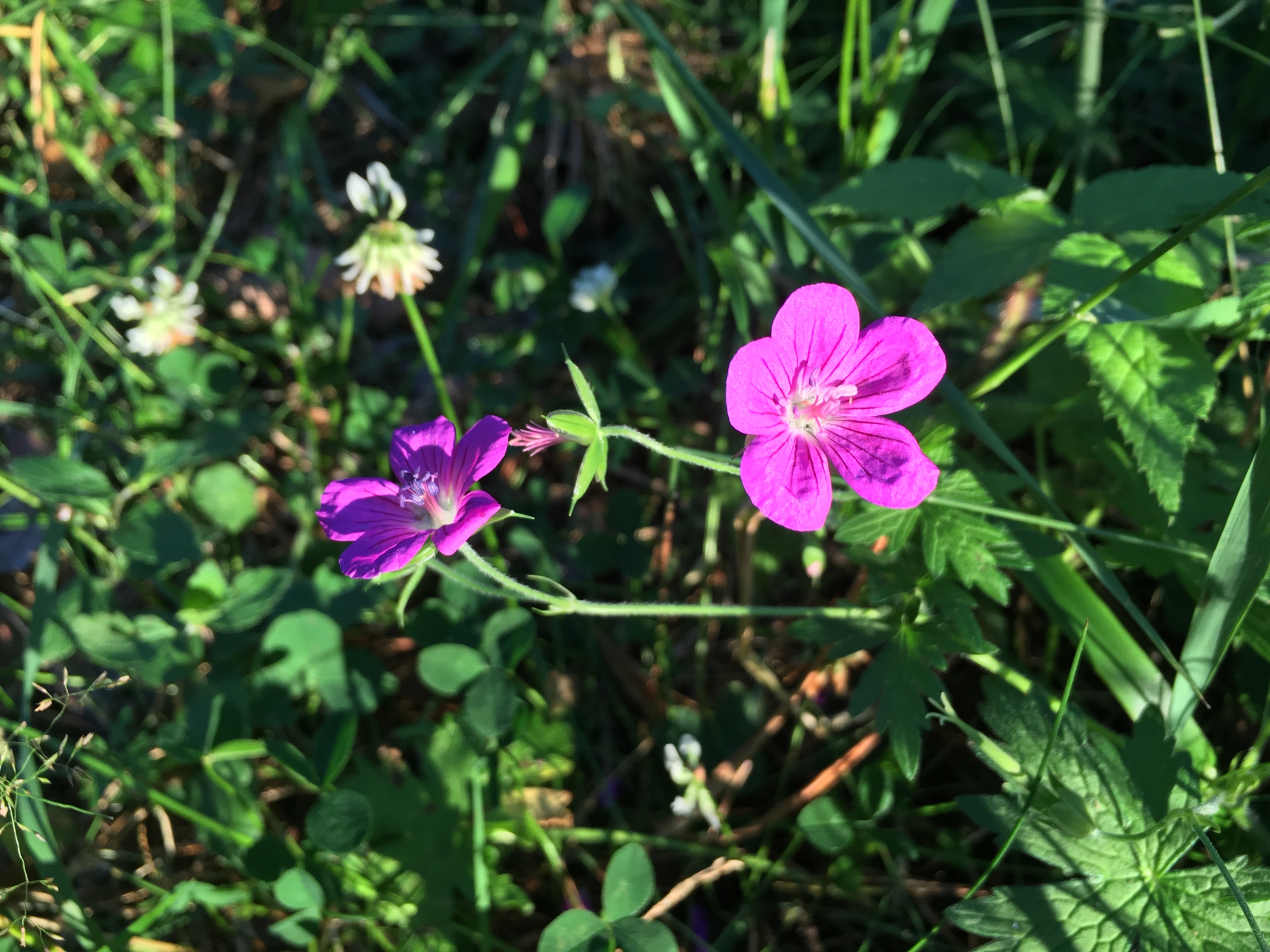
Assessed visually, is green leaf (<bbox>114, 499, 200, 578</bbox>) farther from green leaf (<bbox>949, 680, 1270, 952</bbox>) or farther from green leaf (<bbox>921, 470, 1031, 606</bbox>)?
green leaf (<bbox>949, 680, 1270, 952</bbox>)

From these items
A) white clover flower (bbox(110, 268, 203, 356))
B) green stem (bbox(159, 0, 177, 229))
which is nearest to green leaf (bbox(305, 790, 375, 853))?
white clover flower (bbox(110, 268, 203, 356))

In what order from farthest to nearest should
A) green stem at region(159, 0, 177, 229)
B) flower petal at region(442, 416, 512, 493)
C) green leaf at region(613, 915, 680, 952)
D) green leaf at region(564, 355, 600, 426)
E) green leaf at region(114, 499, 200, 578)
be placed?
green stem at region(159, 0, 177, 229)
green leaf at region(114, 499, 200, 578)
green leaf at region(613, 915, 680, 952)
flower petal at region(442, 416, 512, 493)
green leaf at region(564, 355, 600, 426)

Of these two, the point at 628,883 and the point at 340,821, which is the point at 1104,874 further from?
the point at 340,821

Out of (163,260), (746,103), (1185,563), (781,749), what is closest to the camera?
(1185,563)

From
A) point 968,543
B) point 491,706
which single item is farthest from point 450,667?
point 968,543

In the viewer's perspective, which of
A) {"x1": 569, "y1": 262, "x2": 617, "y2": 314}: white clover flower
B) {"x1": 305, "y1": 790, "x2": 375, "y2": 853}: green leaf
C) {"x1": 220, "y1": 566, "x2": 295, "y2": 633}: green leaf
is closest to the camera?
{"x1": 305, "y1": 790, "x2": 375, "y2": 853}: green leaf

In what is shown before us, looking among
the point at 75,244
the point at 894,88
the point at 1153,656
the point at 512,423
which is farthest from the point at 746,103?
the point at 75,244

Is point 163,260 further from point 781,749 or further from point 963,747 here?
point 963,747
